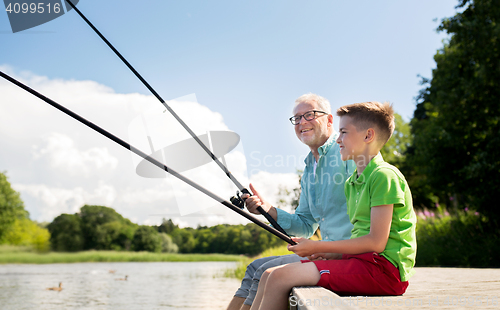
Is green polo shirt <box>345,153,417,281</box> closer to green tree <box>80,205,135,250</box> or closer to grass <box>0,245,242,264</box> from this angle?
grass <box>0,245,242,264</box>

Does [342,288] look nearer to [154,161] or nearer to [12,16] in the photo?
[154,161]

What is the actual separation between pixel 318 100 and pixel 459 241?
6.64 meters

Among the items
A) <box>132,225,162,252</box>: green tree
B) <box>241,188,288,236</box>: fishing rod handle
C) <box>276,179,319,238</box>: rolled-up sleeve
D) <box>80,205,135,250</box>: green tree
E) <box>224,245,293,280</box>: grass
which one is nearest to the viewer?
<box>241,188,288,236</box>: fishing rod handle

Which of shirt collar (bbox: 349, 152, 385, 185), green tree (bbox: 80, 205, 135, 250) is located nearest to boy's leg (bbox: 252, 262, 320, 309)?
shirt collar (bbox: 349, 152, 385, 185)

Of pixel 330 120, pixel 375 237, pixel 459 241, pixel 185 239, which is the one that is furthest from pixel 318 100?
pixel 185 239

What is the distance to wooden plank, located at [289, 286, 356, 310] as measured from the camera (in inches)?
44.2

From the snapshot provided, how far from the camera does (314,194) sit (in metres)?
2.39

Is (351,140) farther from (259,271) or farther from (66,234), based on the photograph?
(66,234)

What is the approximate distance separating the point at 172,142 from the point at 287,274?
1.26 m

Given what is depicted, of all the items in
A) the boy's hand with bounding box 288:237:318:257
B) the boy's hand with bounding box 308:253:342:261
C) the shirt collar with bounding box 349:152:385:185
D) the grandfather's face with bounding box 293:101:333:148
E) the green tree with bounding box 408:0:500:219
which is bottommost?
the boy's hand with bounding box 308:253:342:261

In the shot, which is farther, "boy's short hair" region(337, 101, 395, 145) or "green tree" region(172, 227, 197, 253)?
"green tree" region(172, 227, 197, 253)

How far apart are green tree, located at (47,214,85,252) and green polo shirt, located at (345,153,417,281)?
43.6 m

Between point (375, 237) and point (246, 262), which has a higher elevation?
point (375, 237)

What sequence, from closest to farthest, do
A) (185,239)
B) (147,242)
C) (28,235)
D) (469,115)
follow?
(469,115) < (28,235) < (185,239) < (147,242)
